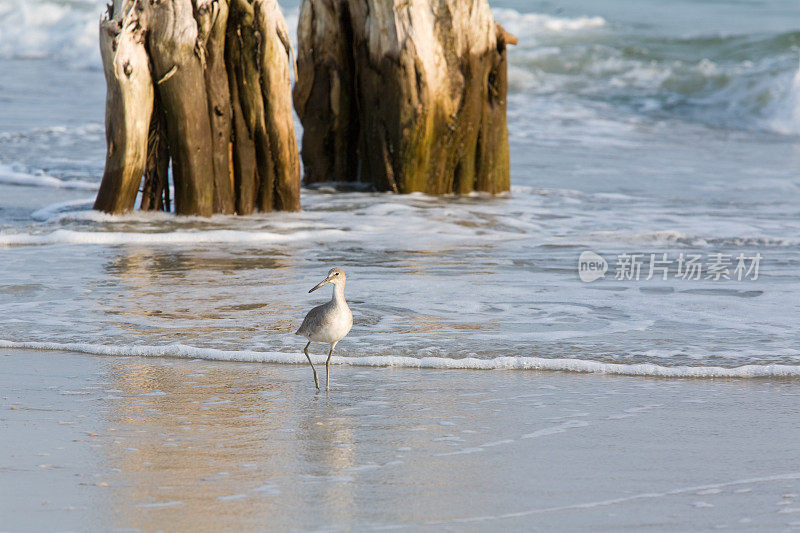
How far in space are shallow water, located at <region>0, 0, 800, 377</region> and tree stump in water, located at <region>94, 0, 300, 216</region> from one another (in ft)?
0.88

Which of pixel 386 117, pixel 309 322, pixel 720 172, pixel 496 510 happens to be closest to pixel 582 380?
pixel 309 322

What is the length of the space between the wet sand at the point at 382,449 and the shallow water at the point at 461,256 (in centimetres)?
37

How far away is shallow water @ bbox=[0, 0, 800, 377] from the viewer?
5430 millimetres

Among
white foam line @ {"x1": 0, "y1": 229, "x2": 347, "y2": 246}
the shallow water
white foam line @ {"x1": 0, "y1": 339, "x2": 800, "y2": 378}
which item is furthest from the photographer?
white foam line @ {"x1": 0, "y1": 229, "x2": 347, "y2": 246}

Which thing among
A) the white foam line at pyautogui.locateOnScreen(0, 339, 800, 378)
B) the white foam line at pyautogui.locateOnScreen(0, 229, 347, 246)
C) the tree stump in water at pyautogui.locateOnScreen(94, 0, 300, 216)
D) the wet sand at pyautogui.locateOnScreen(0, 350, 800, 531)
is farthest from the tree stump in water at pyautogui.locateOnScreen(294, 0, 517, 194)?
the wet sand at pyautogui.locateOnScreen(0, 350, 800, 531)

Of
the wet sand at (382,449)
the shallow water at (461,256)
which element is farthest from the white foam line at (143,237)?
the wet sand at (382,449)

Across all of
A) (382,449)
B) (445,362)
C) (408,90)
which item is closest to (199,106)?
(408,90)

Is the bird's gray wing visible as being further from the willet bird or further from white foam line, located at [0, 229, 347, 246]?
white foam line, located at [0, 229, 347, 246]

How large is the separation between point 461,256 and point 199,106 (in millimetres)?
2334

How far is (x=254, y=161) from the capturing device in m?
8.86

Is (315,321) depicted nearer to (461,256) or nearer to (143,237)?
(461,256)

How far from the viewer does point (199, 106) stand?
8297 mm

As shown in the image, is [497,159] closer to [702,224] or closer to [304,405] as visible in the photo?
[702,224]

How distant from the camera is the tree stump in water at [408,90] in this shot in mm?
9727
